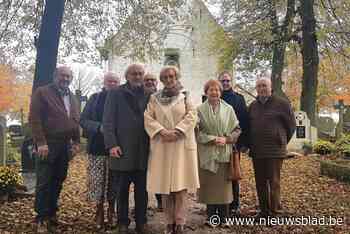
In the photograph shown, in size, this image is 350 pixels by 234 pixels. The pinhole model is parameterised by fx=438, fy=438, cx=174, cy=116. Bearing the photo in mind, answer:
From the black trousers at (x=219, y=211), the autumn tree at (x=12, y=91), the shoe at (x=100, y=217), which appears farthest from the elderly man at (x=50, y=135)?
the autumn tree at (x=12, y=91)

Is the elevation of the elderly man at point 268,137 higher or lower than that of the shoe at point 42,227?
higher

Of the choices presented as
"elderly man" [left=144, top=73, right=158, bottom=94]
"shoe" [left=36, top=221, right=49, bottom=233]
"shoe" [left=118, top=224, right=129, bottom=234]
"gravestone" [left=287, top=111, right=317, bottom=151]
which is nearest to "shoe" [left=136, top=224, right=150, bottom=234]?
"shoe" [left=118, top=224, right=129, bottom=234]

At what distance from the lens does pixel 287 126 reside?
584 centimetres

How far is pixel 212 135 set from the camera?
17.4 feet

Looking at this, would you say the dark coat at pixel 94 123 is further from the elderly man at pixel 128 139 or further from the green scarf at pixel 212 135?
the green scarf at pixel 212 135

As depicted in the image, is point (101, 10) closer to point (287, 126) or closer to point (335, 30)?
point (287, 126)

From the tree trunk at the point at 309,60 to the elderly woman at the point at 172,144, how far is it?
11261 mm

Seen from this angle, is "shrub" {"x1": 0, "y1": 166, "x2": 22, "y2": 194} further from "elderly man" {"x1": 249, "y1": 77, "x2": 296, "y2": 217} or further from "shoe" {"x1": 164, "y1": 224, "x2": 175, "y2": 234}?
"elderly man" {"x1": 249, "y1": 77, "x2": 296, "y2": 217}

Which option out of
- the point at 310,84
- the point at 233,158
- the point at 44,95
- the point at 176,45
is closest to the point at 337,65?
the point at 310,84

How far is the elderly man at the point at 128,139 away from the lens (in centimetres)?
484

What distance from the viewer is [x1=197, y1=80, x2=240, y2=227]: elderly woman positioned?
5297 millimetres

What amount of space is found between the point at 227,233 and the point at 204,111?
1.48 m

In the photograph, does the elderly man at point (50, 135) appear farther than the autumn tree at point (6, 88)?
No

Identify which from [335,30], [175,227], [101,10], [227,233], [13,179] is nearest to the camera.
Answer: [175,227]
